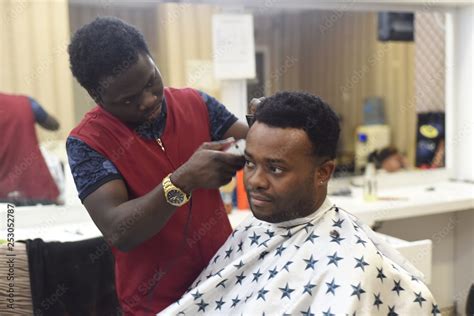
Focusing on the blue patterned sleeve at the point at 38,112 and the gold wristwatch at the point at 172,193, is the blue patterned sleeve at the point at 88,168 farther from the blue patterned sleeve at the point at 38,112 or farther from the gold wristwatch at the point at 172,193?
the blue patterned sleeve at the point at 38,112

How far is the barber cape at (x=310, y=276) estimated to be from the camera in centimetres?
105

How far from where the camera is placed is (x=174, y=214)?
1.20 m

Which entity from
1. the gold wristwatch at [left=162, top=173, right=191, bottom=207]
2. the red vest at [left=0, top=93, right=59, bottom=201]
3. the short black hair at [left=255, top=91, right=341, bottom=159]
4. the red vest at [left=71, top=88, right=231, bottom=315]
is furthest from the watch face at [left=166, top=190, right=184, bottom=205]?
the red vest at [left=0, top=93, right=59, bottom=201]

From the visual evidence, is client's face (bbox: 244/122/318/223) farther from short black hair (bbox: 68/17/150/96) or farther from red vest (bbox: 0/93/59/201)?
red vest (bbox: 0/93/59/201)

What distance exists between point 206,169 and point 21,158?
162 centimetres

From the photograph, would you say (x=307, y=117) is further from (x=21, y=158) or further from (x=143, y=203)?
(x=21, y=158)

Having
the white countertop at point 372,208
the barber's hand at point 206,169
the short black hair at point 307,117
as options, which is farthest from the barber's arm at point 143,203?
the white countertop at point 372,208

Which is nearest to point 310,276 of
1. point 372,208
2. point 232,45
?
point 372,208

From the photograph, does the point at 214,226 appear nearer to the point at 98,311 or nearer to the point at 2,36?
the point at 98,311

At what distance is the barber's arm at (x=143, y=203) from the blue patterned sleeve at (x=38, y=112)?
157 centimetres

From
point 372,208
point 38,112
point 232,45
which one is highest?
point 232,45

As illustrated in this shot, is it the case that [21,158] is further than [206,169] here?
Yes

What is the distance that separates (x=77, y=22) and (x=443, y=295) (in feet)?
8.70

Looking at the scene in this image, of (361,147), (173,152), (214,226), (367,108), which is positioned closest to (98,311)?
(214,226)
